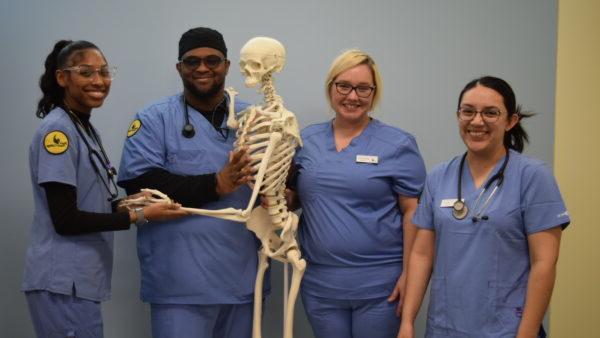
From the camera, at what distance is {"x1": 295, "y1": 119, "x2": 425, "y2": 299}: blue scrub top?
73.4 inches

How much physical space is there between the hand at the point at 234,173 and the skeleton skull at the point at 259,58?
227 millimetres

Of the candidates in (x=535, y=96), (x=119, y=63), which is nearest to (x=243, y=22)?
(x=119, y=63)

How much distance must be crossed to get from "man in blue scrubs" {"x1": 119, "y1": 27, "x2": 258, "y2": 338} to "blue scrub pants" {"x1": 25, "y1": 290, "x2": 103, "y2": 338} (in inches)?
8.8

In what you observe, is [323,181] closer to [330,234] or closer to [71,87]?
[330,234]

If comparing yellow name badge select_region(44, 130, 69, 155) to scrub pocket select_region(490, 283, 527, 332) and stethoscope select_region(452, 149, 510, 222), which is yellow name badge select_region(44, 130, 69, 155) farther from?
scrub pocket select_region(490, 283, 527, 332)

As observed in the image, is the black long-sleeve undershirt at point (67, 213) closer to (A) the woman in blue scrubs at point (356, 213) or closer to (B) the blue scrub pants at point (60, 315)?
(B) the blue scrub pants at point (60, 315)

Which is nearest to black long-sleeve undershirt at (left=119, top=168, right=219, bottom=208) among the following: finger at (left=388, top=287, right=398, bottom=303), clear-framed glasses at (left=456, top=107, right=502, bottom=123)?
finger at (left=388, top=287, right=398, bottom=303)

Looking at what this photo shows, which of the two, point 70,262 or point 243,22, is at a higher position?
point 243,22

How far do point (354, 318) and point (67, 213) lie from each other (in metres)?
0.86

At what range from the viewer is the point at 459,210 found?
1604mm

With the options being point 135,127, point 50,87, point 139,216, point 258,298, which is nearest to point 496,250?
point 258,298

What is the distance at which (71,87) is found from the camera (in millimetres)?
1741

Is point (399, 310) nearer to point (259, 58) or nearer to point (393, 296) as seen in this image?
point (393, 296)

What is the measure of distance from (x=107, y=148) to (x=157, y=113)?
50 cm
